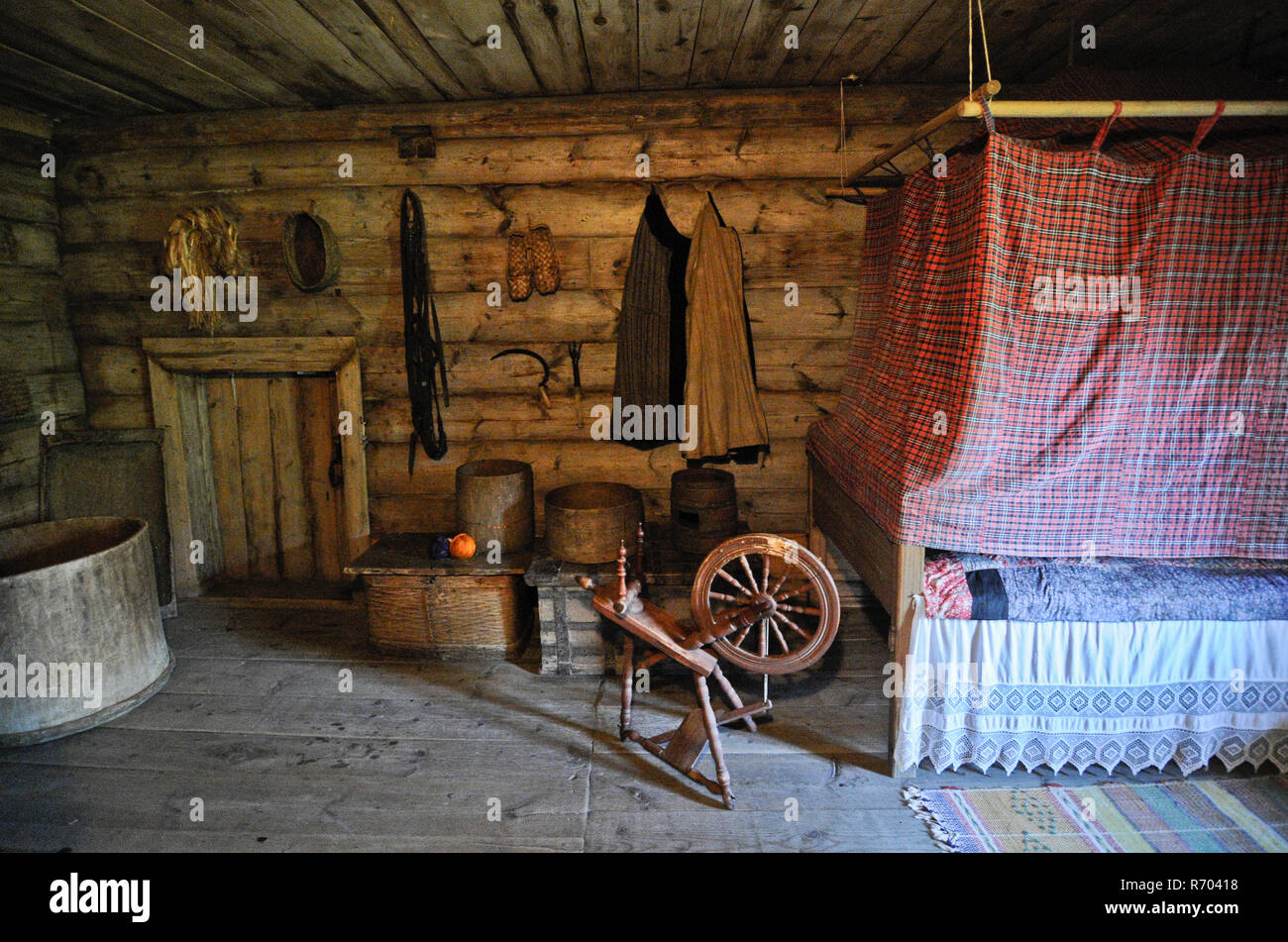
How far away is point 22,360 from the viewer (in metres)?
4.09

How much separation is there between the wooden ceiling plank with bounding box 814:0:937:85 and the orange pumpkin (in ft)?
9.56

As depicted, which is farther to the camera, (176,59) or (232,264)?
(232,264)

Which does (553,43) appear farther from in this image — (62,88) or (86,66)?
(62,88)

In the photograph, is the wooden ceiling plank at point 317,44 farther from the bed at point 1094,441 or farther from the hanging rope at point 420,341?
the bed at point 1094,441

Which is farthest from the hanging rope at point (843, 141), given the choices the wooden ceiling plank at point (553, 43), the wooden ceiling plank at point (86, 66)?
the wooden ceiling plank at point (86, 66)

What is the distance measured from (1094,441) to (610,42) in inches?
101

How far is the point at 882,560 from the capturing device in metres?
2.80

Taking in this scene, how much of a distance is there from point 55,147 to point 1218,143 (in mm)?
5598

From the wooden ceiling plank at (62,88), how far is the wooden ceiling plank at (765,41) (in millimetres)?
3151

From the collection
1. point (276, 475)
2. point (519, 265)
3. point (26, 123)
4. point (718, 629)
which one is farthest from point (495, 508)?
point (26, 123)

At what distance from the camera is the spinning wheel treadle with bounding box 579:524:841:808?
257 centimetres

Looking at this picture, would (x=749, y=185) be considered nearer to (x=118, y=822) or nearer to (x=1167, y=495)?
(x=1167, y=495)
